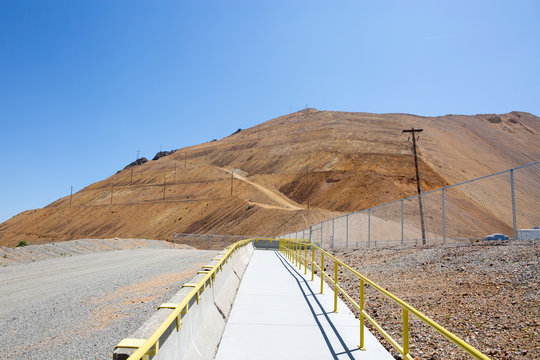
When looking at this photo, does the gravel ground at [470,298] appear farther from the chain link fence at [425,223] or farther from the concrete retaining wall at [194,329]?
the chain link fence at [425,223]

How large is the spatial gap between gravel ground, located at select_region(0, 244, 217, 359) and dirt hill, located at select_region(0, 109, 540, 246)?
122ft

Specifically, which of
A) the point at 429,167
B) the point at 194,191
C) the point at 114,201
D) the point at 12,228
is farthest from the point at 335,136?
the point at 12,228

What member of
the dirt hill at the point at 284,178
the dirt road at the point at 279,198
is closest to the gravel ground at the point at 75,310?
the dirt hill at the point at 284,178

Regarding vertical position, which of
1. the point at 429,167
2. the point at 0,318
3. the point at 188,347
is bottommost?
the point at 0,318

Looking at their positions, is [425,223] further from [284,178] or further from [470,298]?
[284,178]

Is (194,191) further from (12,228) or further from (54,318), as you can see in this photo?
(54,318)

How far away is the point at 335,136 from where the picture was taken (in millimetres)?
88812

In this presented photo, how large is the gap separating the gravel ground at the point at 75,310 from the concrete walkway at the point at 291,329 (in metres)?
1.86

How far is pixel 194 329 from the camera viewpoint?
4691mm

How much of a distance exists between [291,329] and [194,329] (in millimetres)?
2305

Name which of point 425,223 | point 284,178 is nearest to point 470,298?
point 425,223

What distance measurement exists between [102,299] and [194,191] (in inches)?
2841

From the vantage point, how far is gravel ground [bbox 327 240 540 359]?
5.66 meters

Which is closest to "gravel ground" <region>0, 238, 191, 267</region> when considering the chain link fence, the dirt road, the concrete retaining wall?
the chain link fence
